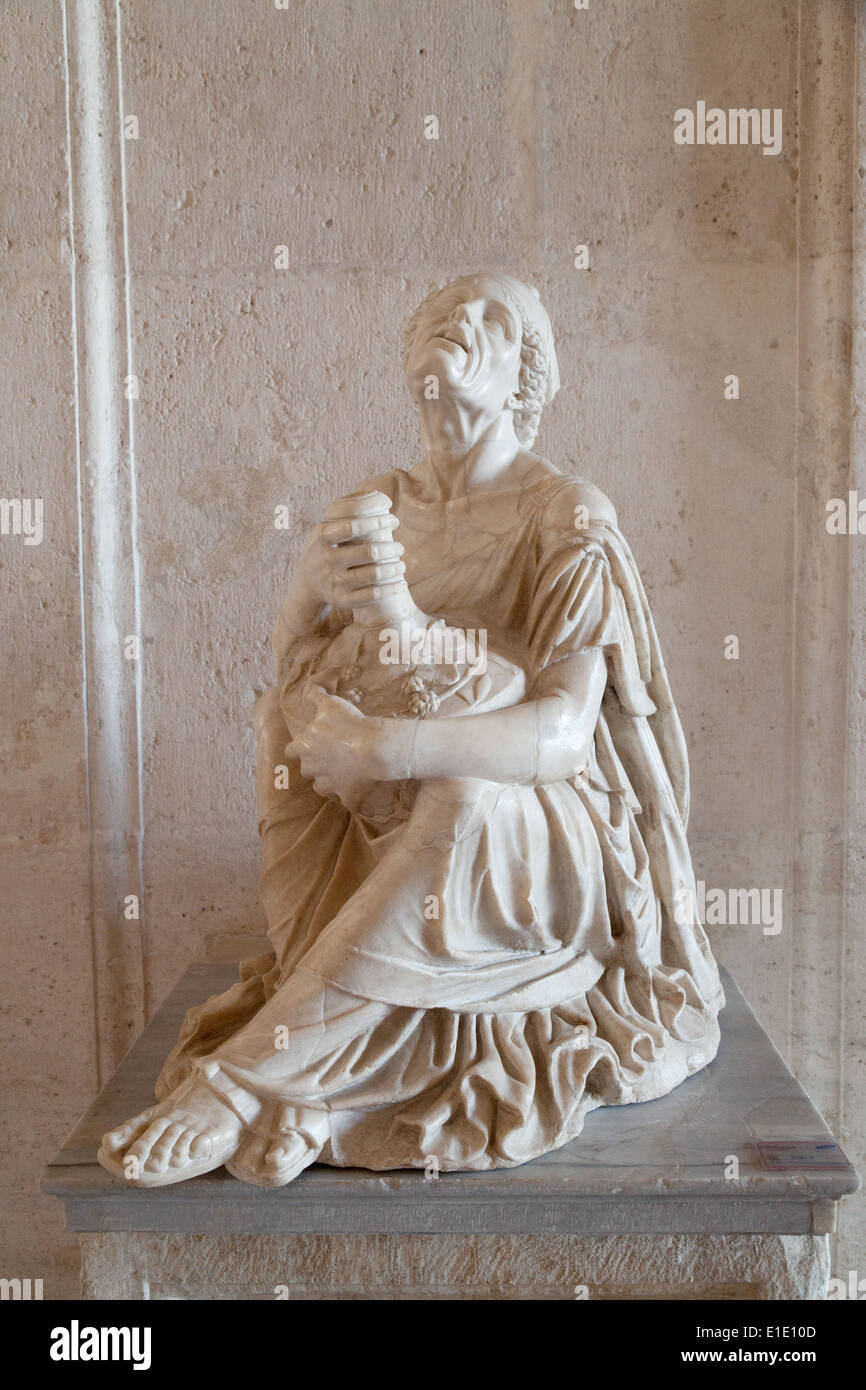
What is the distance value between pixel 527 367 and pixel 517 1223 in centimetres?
151

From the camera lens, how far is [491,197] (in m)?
3.27

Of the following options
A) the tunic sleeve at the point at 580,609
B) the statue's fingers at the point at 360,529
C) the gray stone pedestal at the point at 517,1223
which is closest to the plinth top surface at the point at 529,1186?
the gray stone pedestal at the point at 517,1223

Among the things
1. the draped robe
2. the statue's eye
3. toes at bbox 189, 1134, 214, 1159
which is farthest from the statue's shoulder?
toes at bbox 189, 1134, 214, 1159

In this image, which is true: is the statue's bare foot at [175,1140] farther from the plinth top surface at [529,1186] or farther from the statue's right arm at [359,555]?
the statue's right arm at [359,555]

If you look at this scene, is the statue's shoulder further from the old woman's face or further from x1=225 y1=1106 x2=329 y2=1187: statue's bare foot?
x1=225 y1=1106 x2=329 y2=1187: statue's bare foot

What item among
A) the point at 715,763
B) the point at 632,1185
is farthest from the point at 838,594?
the point at 632,1185

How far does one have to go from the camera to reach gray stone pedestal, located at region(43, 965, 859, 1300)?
204 centimetres

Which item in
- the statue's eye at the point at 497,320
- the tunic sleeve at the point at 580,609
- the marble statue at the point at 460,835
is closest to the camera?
the marble statue at the point at 460,835

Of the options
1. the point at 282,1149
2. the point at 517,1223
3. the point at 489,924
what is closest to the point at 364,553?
the point at 489,924

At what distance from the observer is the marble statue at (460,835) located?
6.87 ft

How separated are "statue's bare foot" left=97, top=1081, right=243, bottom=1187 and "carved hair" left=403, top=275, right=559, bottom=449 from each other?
1.37 m

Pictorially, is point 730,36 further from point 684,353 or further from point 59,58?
point 59,58

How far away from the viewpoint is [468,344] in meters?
2.31

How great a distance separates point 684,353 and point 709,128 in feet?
1.82
